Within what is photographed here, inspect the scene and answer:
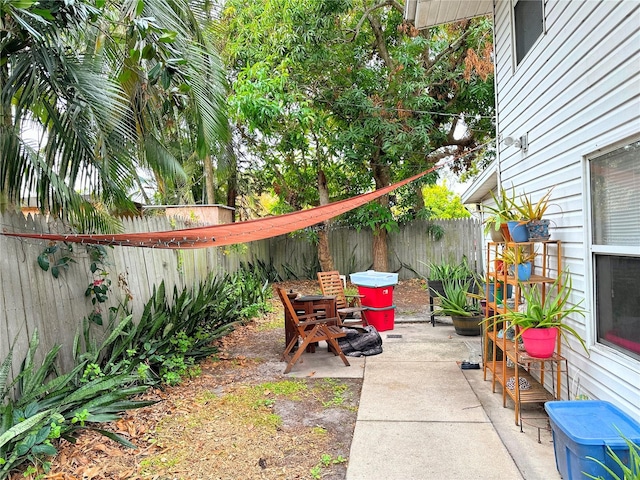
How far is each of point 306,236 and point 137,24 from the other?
27.9ft

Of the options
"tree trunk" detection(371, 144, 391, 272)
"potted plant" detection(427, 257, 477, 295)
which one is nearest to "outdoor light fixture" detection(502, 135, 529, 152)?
"potted plant" detection(427, 257, 477, 295)

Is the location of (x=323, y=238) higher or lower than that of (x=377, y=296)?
higher

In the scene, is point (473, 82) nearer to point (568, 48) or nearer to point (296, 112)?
point (296, 112)

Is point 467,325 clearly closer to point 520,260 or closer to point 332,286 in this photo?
point 332,286

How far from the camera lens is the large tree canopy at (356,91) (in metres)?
8.14

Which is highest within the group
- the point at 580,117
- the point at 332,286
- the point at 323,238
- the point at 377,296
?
the point at 580,117

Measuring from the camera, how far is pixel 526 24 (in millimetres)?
4102

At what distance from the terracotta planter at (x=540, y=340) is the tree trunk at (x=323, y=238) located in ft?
25.7

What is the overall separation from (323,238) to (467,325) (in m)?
5.52

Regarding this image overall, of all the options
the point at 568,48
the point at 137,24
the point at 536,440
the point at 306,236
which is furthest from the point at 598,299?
the point at 306,236

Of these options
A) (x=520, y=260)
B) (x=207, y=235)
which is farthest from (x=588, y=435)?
(x=207, y=235)

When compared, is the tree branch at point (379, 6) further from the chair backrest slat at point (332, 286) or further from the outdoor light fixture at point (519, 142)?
the outdoor light fixture at point (519, 142)

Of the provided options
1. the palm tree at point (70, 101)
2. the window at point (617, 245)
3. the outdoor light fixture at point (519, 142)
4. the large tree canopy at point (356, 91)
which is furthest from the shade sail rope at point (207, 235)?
the large tree canopy at point (356, 91)

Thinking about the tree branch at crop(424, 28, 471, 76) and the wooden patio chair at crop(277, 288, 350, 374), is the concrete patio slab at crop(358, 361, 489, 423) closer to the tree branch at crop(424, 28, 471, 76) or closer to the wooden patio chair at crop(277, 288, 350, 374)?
the wooden patio chair at crop(277, 288, 350, 374)
